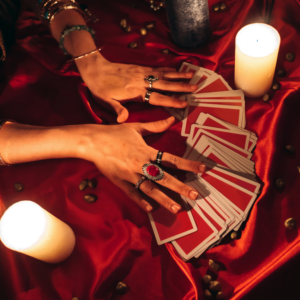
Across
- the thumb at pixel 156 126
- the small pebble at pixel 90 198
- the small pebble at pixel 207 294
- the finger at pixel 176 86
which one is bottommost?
the small pebble at pixel 207 294

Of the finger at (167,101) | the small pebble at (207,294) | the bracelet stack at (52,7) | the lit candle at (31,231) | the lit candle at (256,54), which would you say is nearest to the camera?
the lit candle at (31,231)

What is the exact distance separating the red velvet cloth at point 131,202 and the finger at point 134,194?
0.15 ft

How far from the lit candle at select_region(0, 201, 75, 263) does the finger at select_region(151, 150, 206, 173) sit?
0.37 m

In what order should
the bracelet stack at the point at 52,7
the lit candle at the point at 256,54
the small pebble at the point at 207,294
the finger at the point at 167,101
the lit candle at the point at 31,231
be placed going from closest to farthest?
1. the lit candle at the point at 31,231
2. the small pebble at the point at 207,294
3. the lit candle at the point at 256,54
4. the finger at the point at 167,101
5. the bracelet stack at the point at 52,7

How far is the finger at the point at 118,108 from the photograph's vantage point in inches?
37.4

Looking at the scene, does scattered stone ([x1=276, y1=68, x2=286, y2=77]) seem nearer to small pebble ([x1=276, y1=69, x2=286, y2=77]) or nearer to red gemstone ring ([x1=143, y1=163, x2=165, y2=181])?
small pebble ([x1=276, y1=69, x2=286, y2=77])

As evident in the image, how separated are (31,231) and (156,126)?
0.51 metres

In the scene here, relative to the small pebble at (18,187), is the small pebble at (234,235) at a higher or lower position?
higher

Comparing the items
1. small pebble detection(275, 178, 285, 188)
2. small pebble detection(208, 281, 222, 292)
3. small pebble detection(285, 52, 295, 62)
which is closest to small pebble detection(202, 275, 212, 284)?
small pebble detection(208, 281, 222, 292)

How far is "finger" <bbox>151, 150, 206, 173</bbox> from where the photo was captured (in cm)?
82

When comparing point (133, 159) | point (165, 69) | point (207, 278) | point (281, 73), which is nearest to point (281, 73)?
point (281, 73)

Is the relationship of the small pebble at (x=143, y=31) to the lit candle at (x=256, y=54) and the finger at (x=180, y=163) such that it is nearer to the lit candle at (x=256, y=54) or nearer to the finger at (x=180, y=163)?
the lit candle at (x=256, y=54)

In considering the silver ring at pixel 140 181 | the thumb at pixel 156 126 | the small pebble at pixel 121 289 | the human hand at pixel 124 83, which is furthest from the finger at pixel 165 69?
the small pebble at pixel 121 289

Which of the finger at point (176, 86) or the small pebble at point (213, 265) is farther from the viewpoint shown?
the finger at point (176, 86)
